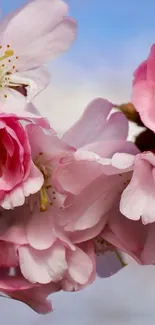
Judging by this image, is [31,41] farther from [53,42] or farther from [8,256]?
[8,256]

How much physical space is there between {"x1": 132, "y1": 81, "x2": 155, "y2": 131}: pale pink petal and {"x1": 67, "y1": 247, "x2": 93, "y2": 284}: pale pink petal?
10cm

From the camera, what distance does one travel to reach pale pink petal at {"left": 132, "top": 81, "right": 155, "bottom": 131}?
38 cm

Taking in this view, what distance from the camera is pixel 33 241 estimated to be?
398 millimetres

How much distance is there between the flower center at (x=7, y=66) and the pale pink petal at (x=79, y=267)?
4.8 inches

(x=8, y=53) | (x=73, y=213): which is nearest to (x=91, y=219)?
(x=73, y=213)

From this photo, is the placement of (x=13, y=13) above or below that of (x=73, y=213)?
above

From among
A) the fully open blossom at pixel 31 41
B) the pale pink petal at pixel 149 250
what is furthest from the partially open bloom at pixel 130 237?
the fully open blossom at pixel 31 41

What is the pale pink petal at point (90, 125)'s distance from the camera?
41cm

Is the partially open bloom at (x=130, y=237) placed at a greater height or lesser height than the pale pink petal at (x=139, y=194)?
lesser

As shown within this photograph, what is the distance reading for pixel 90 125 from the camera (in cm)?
41

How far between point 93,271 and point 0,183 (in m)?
0.09

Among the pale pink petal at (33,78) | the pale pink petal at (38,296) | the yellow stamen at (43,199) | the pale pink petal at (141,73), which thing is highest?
the pale pink petal at (141,73)

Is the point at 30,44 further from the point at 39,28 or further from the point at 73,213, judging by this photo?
the point at 73,213

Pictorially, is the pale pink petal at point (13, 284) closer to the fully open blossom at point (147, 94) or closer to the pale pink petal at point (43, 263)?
the pale pink petal at point (43, 263)
